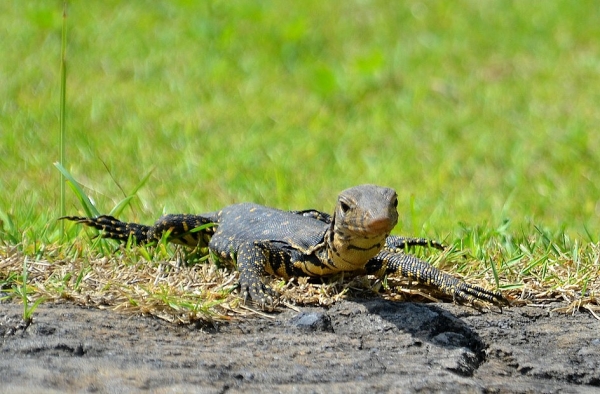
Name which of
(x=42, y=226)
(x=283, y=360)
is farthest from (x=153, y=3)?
(x=283, y=360)

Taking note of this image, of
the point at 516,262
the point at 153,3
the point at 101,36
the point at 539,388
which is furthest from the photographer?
the point at 153,3

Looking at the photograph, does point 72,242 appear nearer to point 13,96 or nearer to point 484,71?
point 13,96

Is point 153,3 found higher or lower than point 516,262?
higher

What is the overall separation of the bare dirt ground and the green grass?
2.27 feet

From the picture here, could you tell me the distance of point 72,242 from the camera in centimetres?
525

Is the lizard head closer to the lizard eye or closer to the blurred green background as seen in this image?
the lizard eye

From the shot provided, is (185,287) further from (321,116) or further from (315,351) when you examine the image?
(321,116)

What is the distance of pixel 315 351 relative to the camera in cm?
398

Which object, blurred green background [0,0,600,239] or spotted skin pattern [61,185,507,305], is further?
blurred green background [0,0,600,239]

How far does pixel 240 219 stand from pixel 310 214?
51 cm

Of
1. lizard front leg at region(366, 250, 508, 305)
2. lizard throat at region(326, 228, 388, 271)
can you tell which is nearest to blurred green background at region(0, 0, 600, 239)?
lizard front leg at region(366, 250, 508, 305)

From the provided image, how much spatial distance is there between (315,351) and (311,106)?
626 centimetres

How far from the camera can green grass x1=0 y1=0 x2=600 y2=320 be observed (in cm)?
699

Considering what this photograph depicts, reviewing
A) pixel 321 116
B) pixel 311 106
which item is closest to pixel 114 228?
pixel 321 116
